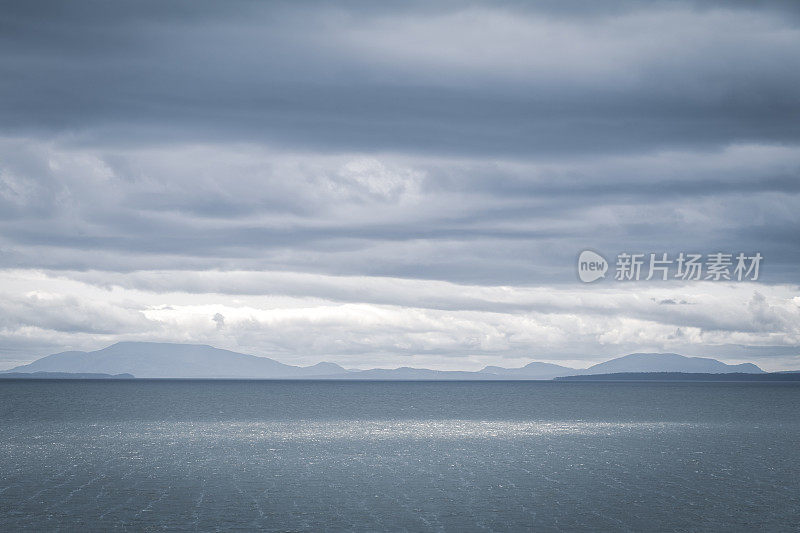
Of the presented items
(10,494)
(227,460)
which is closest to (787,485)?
A: (227,460)

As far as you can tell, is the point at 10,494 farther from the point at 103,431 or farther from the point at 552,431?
the point at 552,431

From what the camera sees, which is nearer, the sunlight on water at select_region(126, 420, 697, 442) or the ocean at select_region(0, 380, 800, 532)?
the ocean at select_region(0, 380, 800, 532)

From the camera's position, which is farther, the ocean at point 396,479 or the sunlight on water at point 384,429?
the sunlight on water at point 384,429

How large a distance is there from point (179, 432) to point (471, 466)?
4708 centimetres

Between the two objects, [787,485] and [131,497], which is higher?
[787,485]

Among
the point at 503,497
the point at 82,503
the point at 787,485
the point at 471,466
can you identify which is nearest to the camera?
the point at 82,503

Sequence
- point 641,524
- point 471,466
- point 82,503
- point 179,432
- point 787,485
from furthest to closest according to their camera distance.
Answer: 1. point 179,432
2. point 471,466
3. point 787,485
4. point 82,503
5. point 641,524

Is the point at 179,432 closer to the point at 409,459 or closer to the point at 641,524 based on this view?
the point at 409,459

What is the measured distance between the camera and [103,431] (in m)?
104

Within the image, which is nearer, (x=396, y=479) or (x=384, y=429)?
(x=396, y=479)

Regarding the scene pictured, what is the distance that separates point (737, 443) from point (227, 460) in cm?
5210

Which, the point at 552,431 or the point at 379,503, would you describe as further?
the point at 552,431

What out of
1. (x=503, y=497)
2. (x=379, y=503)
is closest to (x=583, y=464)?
(x=503, y=497)

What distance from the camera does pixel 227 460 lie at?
70.9m
